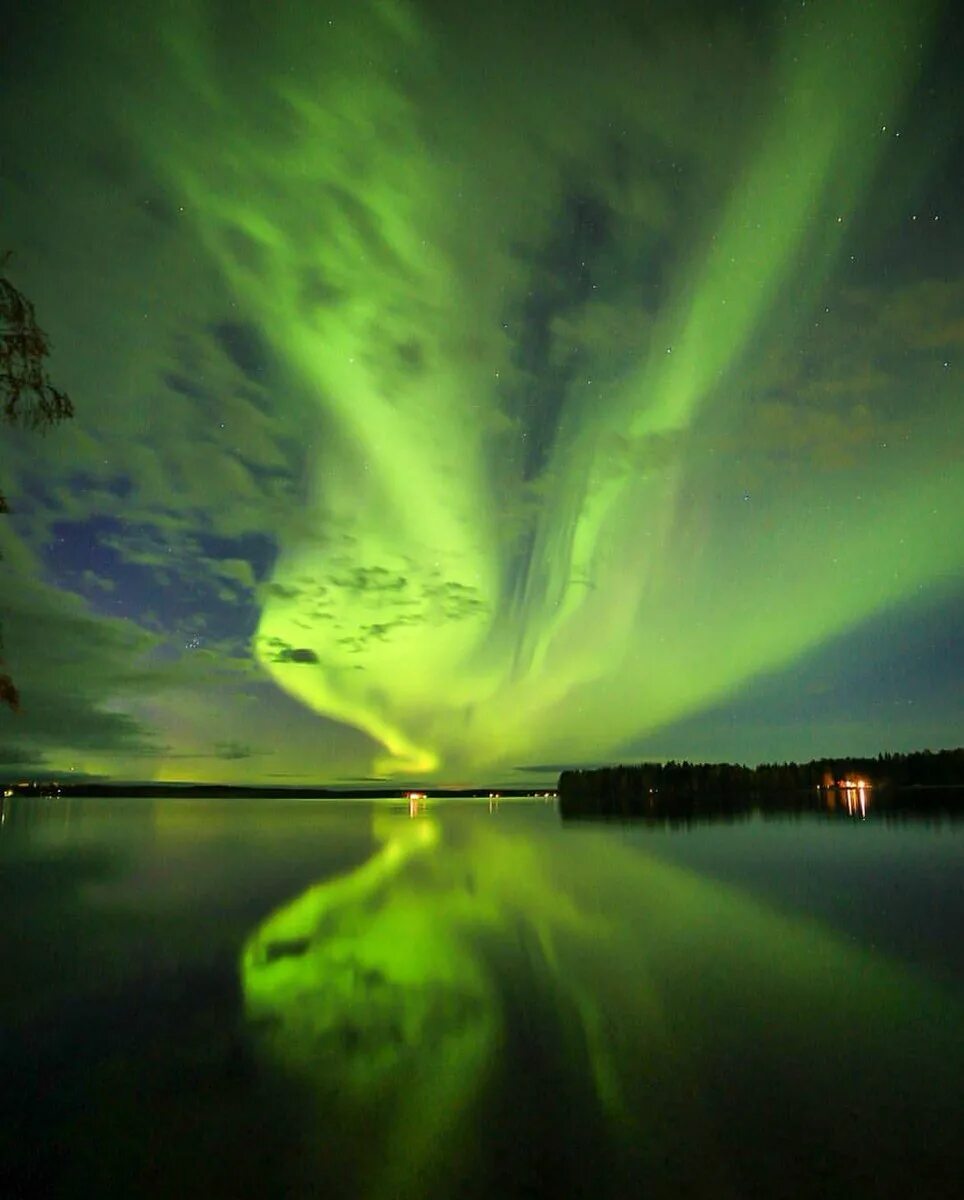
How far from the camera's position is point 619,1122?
9609 mm

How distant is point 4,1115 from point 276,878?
28.1 m

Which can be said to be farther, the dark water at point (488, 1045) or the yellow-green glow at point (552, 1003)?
the yellow-green glow at point (552, 1003)

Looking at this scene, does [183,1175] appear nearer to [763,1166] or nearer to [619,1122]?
[619,1122]

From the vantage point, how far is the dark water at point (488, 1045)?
28.1ft

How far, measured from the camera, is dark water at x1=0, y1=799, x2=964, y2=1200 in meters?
8.55

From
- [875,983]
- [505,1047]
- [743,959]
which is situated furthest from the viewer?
[743,959]

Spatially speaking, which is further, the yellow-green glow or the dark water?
the yellow-green glow

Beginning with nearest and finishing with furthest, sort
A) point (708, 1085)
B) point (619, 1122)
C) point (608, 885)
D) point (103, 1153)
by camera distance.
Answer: point (103, 1153) → point (619, 1122) → point (708, 1085) → point (608, 885)

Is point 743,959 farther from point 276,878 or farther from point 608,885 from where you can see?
point 276,878

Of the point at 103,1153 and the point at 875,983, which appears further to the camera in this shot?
the point at 875,983

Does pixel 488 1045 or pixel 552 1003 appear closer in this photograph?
pixel 488 1045

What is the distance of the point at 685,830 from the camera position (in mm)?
69625

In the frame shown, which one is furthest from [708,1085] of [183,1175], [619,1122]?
[183,1175]

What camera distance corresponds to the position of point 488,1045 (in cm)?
1270
